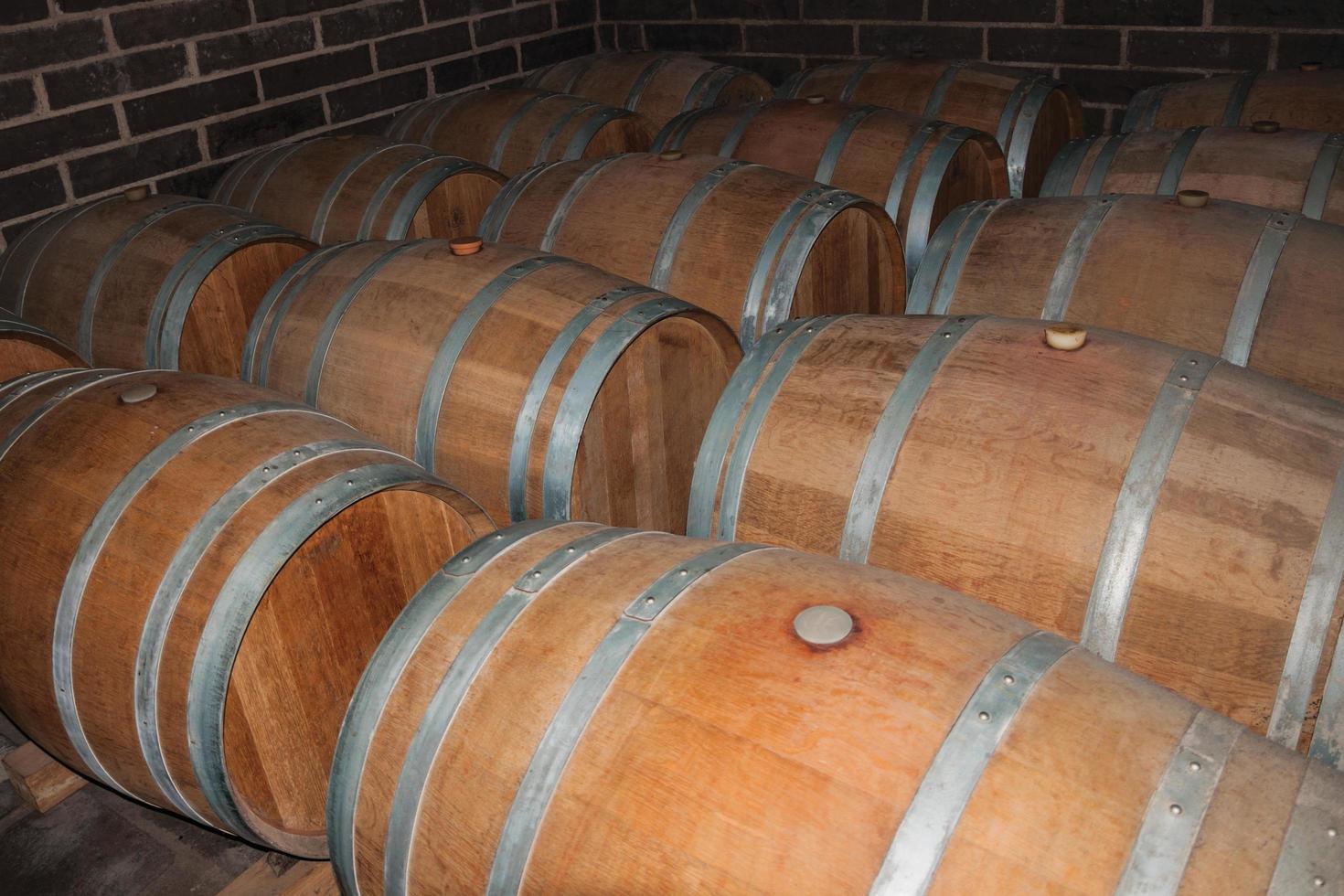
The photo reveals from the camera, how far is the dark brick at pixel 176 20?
4.61 metres

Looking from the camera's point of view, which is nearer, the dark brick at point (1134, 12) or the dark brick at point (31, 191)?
the dark brick at point (31, 191)

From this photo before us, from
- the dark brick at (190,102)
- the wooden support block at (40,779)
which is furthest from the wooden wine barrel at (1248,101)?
the wooden support block at (40,779)

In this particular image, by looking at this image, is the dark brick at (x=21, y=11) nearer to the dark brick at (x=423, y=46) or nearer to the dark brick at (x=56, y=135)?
the dark brick at (x=56, y=135)

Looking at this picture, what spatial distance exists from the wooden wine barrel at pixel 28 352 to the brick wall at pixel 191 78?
162 centimetres

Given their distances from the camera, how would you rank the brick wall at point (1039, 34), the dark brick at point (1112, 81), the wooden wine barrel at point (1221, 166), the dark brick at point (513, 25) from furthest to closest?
1. the dark brick at point (513, 25)
2. the dark brick at point (1112, 81)
3. the brick wall at point (1039, 34)
4. the wooden wine barrel at point (1221, 166)

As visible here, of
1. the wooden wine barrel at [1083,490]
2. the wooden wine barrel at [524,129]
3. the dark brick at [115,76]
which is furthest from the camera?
the wooden wine barrel at [524,129]

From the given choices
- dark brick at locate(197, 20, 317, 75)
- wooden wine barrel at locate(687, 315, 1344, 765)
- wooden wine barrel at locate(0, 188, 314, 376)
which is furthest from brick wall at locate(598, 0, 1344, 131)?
wooden wine barrel at locate(0, 188, 314, 376)

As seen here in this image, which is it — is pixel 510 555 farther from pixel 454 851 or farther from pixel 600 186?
pixel 600 186

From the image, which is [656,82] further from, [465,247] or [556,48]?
[465,247]

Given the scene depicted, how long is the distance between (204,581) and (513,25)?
5.62m

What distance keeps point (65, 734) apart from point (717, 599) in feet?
5.36

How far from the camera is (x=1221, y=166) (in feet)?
11.8

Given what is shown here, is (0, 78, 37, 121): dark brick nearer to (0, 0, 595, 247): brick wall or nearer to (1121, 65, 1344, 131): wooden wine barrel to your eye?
(0, 0, 595, 247): brick wall

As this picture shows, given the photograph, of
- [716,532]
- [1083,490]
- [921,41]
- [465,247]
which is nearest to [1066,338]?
[1083,490]
